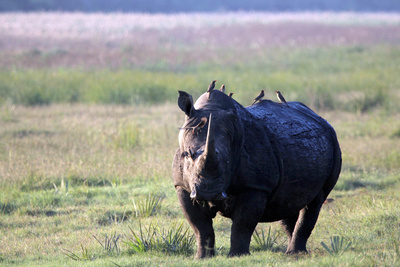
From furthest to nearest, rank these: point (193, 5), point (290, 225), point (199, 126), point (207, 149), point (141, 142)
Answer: point (193, 5), point (141, 142), point (290, 225), point (199, 126), point (207, 149)

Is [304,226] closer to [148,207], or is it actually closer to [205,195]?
[205,195]

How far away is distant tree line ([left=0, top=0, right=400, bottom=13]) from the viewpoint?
4794cm

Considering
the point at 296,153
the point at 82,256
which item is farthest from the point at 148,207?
the point at 296,153

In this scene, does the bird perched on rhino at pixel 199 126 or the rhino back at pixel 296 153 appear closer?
the bird perched on rhino at pixel 199 126

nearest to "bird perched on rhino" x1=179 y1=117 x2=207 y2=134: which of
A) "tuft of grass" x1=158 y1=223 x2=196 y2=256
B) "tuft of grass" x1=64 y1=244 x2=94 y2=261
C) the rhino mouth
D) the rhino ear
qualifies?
the rhino ear

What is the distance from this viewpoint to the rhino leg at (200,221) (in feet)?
15.9

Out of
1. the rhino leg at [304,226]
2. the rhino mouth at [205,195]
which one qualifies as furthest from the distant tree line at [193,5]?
the rhino mouth at [205,195]

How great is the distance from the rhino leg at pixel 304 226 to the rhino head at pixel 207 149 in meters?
1.32

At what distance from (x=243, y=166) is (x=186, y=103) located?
661 mm

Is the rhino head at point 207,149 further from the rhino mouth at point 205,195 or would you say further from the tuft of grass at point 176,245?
the tuft of grass at point 176,245

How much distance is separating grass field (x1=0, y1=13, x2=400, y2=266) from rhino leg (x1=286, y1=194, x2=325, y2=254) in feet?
0.55

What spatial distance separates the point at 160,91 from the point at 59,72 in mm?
4375

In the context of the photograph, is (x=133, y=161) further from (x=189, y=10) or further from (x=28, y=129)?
(x=189, y=10)

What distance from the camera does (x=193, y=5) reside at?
5888cm
